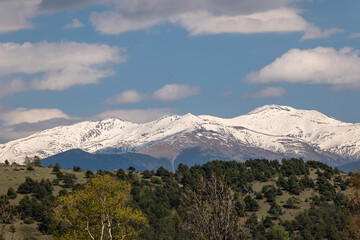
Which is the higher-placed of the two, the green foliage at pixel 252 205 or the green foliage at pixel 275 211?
the green foliage at pixel 252 205

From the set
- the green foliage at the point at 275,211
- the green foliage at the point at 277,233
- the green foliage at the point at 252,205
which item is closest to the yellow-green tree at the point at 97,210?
the green foliage at the point at 277,233

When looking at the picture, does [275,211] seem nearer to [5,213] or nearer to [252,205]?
[252,205]

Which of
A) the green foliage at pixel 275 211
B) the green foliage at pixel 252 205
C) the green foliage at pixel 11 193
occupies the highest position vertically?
the green foliage at pixel 11 193

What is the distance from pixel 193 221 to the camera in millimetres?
57844

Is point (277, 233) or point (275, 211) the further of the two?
point (275, 211)

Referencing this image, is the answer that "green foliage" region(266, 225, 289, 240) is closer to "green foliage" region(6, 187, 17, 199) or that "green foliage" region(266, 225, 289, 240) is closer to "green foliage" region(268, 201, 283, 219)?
"green foliage" region(268, 201, 283, 219)

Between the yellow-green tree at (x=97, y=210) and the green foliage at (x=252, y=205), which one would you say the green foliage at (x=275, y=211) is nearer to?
the green foliage at (x=252, y=205)

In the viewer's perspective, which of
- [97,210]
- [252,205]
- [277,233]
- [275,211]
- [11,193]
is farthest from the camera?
[252,205]

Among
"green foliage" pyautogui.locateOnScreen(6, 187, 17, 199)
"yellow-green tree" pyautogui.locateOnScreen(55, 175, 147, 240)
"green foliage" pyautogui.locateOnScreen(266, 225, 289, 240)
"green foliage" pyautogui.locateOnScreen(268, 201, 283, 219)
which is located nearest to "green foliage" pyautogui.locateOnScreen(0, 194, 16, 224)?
"yellow-green tree" pyautogui.locateOnScreen(55, 175, 147, 240)

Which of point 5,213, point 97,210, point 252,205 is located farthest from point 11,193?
point 97,210

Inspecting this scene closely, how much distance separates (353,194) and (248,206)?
119501mm

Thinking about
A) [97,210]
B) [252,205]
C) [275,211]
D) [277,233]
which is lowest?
[277,233]

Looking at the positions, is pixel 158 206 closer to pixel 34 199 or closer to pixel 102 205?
pixel 34 199

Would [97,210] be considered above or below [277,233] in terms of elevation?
above
